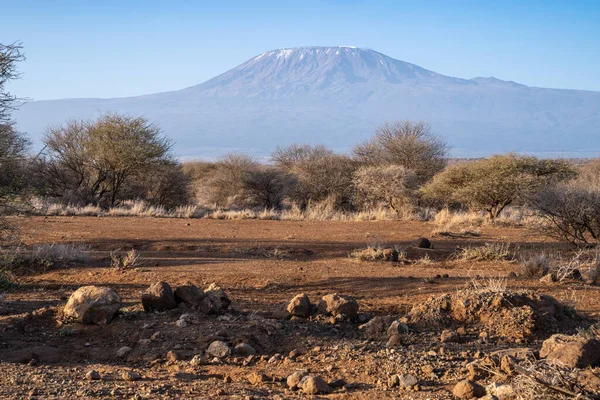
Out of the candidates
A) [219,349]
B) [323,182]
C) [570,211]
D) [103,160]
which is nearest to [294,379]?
[219,349]

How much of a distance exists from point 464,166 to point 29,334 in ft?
64.5

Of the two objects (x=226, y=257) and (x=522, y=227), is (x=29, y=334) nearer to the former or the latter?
(x=226, y=257)

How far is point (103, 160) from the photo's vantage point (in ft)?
85.8

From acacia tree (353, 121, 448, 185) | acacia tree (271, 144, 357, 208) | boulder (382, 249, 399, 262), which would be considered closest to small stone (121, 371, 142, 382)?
boulder (382, 249, 399, 262)

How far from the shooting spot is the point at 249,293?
8930 millimetres

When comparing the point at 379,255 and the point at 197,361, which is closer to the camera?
the point at 197,361

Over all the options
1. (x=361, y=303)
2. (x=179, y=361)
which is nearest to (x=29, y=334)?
(x=179, y=361)

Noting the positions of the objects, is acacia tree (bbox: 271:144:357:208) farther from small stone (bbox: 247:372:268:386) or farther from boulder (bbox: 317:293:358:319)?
small stone (bbox: 247:372:268:386)

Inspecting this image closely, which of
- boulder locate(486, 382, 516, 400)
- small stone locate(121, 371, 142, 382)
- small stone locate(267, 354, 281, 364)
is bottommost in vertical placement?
small stone locate(267, 354, 281, 364)

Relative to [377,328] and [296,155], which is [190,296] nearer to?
[377,328]

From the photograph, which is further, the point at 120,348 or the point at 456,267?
the point at 456,267

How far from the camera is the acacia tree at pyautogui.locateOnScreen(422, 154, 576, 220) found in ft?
69.5

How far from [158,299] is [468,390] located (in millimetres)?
3687

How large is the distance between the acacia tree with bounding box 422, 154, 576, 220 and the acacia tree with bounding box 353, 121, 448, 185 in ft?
24.8
